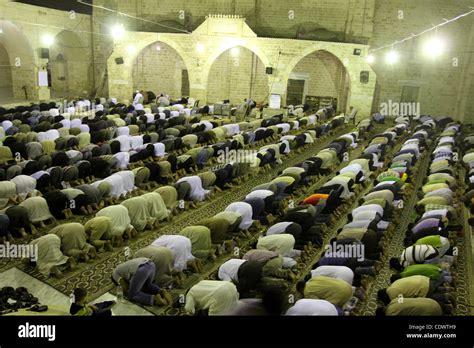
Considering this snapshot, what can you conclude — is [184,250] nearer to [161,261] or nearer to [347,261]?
[161,261]

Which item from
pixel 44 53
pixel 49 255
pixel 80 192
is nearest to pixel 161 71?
pixel 44 53

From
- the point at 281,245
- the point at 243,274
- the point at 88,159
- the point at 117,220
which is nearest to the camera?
the point at 243,274

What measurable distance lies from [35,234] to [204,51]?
16.9 metres

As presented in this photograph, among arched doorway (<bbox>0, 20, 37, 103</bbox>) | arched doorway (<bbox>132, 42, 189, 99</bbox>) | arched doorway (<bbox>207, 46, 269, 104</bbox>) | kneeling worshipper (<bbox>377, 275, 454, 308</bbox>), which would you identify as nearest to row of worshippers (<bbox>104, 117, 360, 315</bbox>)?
kneeling worshipper (<bbox>377, 275, 454, 308</bbox>)

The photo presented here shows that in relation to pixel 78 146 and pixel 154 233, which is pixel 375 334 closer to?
pixel 154 233

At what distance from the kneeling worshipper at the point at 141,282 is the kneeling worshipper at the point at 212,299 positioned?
640 mm

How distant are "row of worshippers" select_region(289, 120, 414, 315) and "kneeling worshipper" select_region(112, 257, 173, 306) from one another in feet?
6.35

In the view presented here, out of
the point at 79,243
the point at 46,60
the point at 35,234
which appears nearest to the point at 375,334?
the point at 79,243

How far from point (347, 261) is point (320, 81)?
19561mm

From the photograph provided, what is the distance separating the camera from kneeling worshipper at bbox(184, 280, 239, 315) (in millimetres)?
4918

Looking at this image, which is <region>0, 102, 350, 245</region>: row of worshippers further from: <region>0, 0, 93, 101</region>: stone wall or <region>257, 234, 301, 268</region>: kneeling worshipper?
<region>0, 0, 93, 101</region>: stone wall

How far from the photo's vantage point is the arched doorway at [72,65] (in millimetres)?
24759

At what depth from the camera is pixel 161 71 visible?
25.6 metres

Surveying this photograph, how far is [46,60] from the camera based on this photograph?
21062mm
